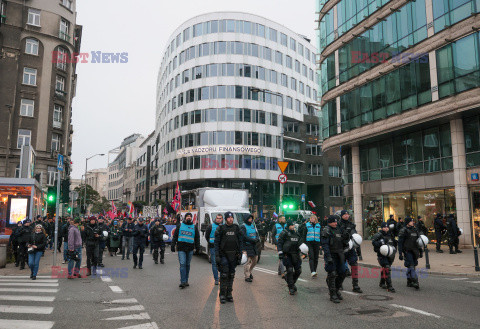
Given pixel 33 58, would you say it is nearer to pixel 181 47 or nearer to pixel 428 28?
pixel 181 47

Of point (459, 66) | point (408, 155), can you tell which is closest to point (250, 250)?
point (459, 66)

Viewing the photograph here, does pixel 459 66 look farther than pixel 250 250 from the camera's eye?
Yes

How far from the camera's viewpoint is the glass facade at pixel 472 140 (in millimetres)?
19375

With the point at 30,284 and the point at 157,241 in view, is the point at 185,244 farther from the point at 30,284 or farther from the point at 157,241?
the point at 157,241

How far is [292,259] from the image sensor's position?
352 inches

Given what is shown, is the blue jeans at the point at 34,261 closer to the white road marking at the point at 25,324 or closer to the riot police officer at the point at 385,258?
the white road marking at the point at 25,324

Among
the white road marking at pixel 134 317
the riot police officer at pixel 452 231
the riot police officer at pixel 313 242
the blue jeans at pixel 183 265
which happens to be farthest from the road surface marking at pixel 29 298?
the riot police officer at pixel 452 231

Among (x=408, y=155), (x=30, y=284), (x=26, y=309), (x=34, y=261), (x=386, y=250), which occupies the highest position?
(x=408, y=155)

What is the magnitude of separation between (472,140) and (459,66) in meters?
3.77

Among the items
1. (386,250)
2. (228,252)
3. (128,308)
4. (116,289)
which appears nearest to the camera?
(128,308)

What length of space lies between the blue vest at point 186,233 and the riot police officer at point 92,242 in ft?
11.9

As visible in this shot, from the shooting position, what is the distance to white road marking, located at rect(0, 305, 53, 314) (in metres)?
7.20

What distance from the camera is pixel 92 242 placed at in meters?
12.1

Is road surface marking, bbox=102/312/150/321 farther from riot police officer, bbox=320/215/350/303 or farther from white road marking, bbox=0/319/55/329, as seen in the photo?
riot police officer, bbox=320/215/350/303
